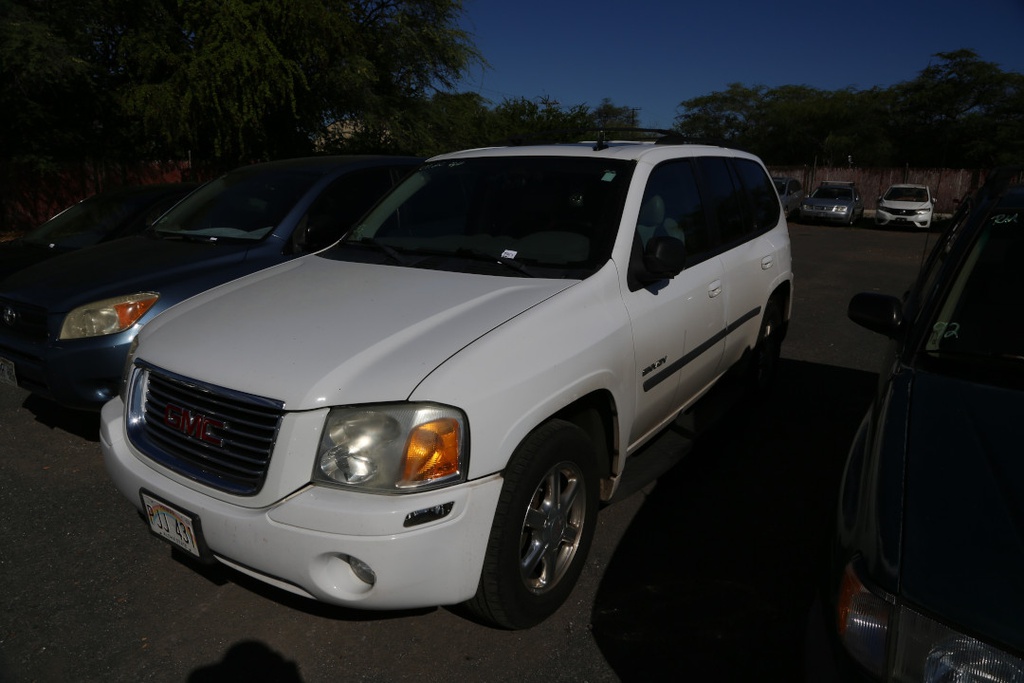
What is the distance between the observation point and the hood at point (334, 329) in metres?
2.40

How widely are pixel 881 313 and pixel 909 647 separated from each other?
164 cm

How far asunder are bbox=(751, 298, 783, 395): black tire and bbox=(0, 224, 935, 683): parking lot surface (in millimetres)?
780

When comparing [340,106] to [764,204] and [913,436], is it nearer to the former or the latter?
[764,204]

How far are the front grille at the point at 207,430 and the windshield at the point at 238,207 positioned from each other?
8.60ft

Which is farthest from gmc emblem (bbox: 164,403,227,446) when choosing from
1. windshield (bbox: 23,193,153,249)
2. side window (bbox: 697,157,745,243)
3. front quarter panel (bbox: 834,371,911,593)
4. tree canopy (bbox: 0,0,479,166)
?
tree canopy (bbox: 0,0,479,166)

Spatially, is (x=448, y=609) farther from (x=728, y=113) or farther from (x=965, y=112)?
(x=728, y=113)

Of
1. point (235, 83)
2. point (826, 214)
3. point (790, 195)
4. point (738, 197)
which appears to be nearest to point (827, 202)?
point (826, 214)

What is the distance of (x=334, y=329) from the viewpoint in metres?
2.71

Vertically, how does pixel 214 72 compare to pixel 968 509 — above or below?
above

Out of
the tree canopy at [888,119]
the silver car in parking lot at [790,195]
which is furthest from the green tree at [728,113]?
the silver car in parking lot at [790,195]

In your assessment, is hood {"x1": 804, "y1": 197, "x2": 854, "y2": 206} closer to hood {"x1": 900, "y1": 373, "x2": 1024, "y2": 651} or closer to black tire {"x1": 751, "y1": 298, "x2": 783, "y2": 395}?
black tire {"x1": 751, "y1": 298, "x2": 783, "y2": 395}

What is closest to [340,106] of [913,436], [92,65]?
[92,65]

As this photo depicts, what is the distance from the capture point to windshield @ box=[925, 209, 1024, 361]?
2.53 meters

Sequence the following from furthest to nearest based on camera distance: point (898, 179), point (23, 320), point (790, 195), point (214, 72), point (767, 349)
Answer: point (898, 179), point (790, 195), point (214, 72), point (767, 349), point (23, 320)
